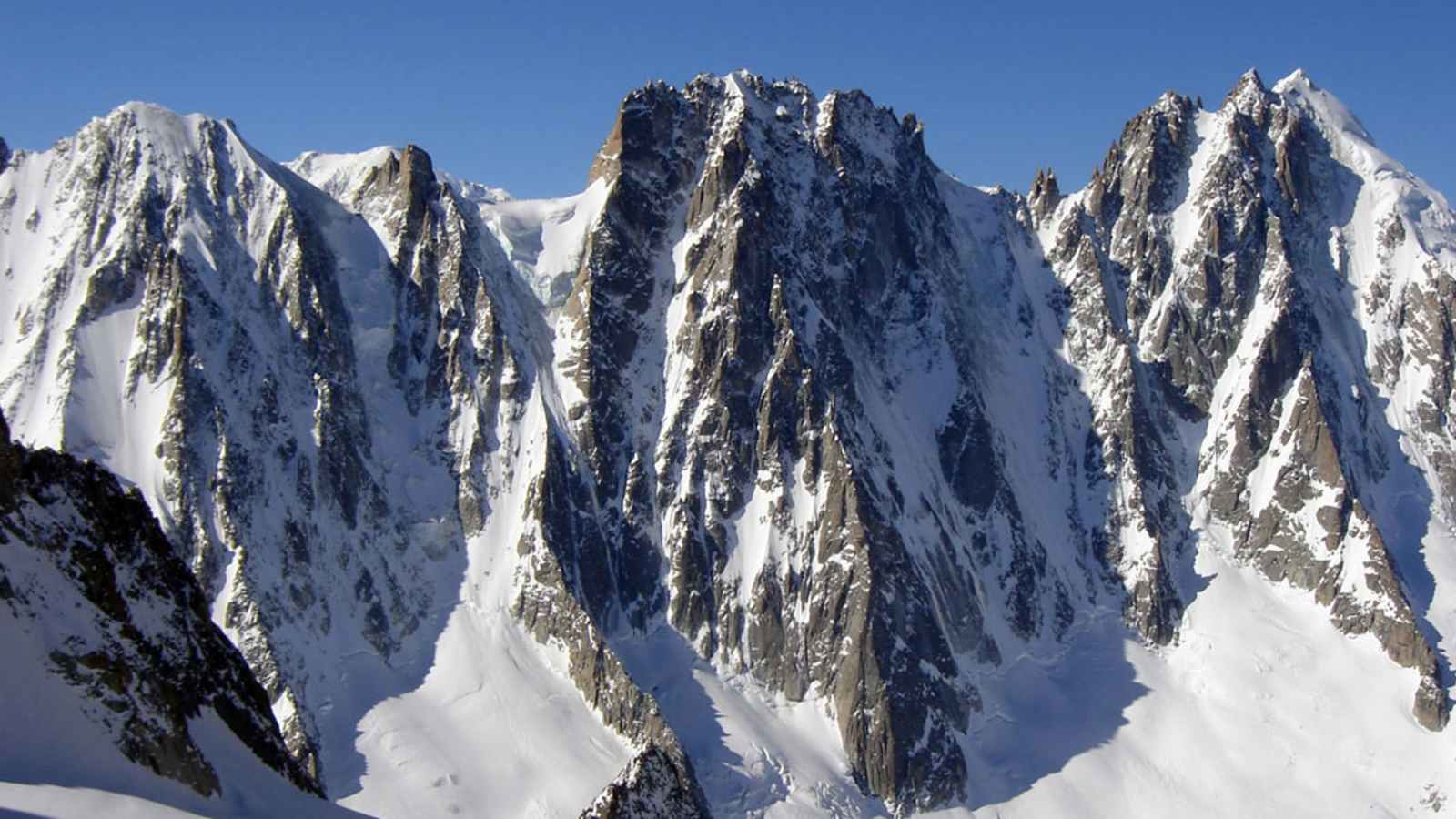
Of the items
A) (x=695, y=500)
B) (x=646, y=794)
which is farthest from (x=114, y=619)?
(x=695, y=500)

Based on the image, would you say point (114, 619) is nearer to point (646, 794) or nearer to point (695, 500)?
point (646, 794)

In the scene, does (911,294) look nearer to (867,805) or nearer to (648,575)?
(648,575)

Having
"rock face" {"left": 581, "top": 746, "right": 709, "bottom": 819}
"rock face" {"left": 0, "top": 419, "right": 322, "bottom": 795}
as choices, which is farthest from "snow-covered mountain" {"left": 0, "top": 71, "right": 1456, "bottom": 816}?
"rock face" {"left": 581, "top": 746, "right": 709, "bottom": 819}

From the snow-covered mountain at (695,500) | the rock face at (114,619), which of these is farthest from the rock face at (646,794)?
the snow-covered mountain at (695,500)

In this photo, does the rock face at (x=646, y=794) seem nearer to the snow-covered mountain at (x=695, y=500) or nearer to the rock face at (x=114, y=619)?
the rock face at (x=114, y=619)

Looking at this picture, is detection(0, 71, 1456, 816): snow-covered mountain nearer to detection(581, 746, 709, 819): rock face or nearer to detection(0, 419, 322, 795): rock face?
detection(0, 419, 322, 795): rock face
